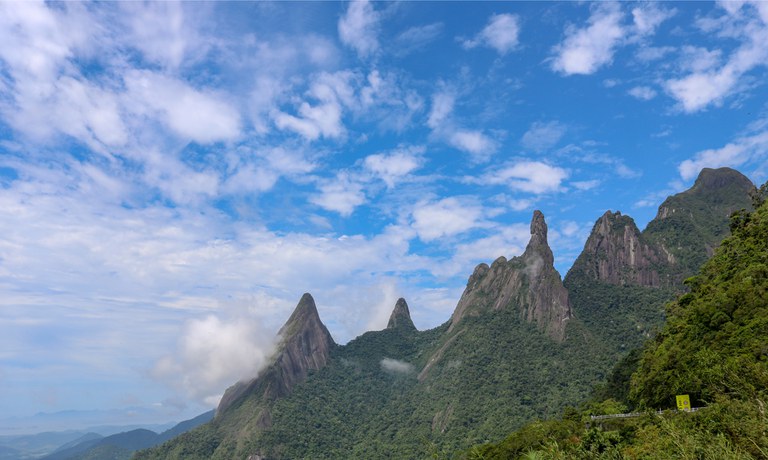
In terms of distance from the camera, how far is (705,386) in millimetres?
52562

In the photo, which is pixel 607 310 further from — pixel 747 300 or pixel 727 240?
pixel 747 300

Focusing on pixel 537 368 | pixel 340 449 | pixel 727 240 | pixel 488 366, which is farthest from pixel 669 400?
pixel 340 449

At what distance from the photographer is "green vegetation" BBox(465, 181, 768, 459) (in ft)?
119

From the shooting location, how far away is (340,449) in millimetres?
182625

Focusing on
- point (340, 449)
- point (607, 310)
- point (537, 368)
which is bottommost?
point (340, 449)

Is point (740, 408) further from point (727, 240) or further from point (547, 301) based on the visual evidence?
point (547, 301)

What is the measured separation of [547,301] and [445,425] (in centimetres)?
6834

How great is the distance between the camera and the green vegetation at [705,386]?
36.2 m

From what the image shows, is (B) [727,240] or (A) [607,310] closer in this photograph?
(B) [727,240]

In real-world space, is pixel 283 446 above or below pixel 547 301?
below

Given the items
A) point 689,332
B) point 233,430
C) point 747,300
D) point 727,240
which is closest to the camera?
point 747,300

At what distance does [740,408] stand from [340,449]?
16783 cm

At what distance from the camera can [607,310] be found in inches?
7844

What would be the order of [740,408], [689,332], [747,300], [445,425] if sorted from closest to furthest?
1. [740,408]
2. [747,300]
3. [689,332]
4. [445,425]
